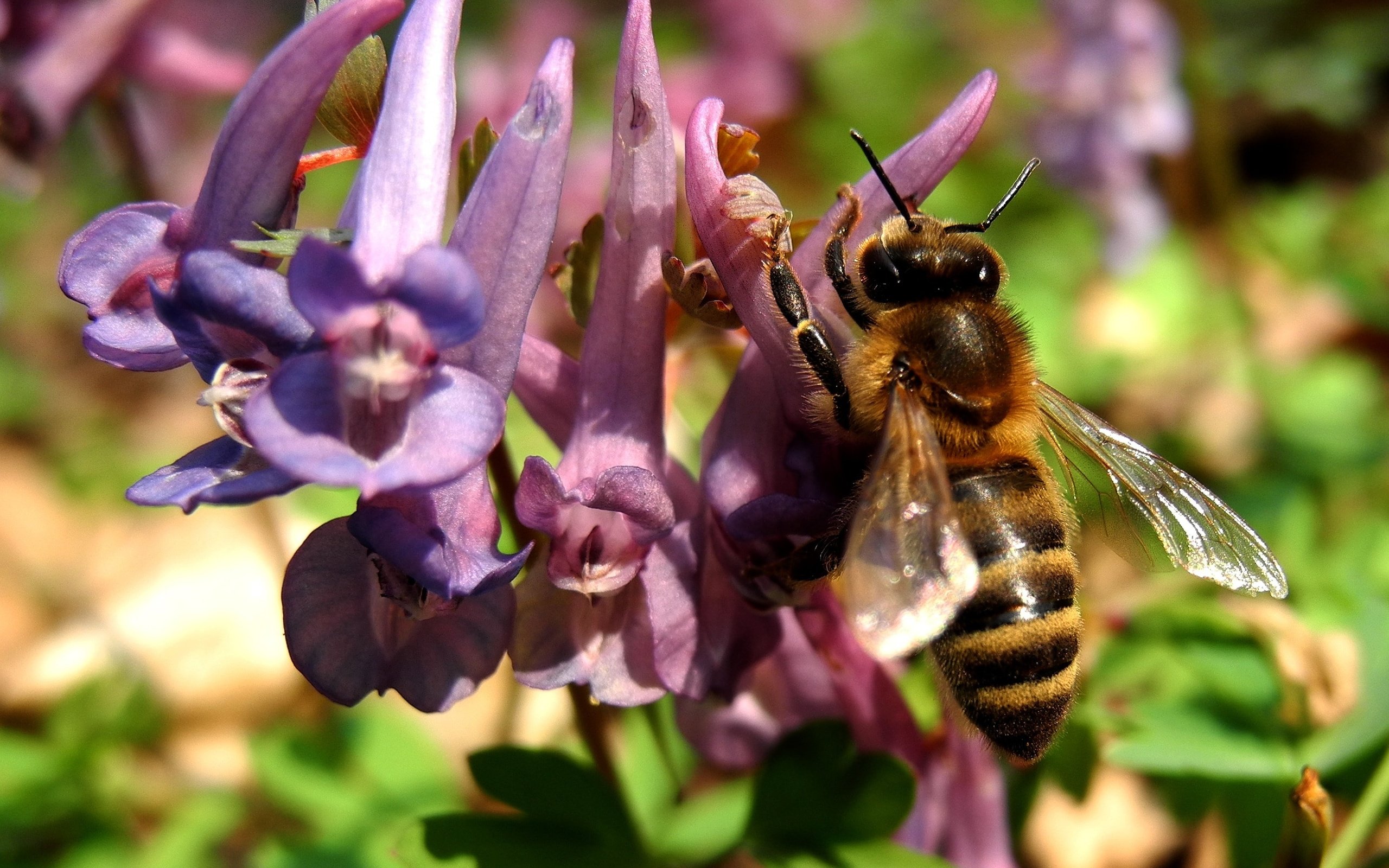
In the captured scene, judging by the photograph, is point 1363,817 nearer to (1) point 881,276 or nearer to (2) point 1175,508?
(2) point 1175,508

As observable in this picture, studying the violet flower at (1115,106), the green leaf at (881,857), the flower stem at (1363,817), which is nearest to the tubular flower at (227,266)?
the green leaf at (881,857)

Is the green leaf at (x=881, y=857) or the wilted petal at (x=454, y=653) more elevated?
the wilted petal at (x=454, y=653)

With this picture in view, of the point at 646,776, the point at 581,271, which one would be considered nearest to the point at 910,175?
the point at 581,271

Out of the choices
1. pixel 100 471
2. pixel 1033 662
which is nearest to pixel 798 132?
pixel 100 471

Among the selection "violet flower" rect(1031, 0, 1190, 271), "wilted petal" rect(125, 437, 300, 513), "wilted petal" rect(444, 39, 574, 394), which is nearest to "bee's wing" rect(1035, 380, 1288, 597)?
"wilted petal" rect(444, 39, 574, 394)

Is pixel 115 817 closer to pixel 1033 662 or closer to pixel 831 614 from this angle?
pixel 831 614

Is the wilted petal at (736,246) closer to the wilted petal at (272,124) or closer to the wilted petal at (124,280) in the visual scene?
the wilted petal at (272,124)
